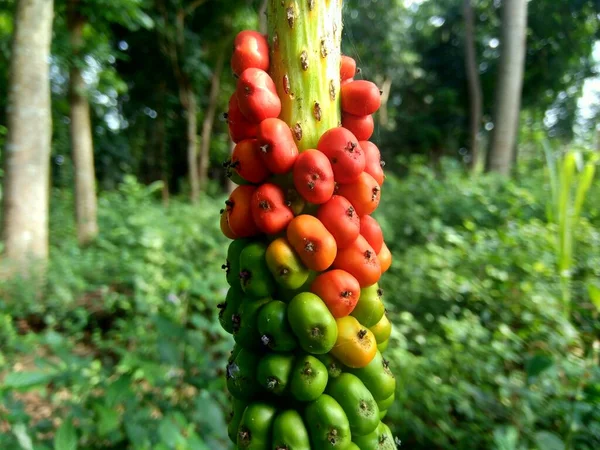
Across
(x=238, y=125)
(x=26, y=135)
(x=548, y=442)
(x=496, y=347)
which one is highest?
(x=26, y=135)

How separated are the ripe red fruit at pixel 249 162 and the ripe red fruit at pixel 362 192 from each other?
0.57 ft

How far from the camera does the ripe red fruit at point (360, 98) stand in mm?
855

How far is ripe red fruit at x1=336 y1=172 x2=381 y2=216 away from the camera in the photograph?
2.83 ft

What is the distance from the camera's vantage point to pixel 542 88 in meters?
14.6

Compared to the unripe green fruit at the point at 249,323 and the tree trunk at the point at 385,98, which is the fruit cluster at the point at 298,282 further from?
the tree trunk at the point at 385,98

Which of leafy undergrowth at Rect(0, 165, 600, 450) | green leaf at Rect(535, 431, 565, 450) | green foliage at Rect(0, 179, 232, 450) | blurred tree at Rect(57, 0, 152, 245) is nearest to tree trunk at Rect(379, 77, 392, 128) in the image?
green foliage at Rect(0, 179, 232, 450)

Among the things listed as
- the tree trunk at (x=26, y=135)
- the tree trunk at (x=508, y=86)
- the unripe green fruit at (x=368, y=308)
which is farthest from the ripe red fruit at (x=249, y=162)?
the tree trunk at (x=508, y=86)

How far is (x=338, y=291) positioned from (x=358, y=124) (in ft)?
1.24

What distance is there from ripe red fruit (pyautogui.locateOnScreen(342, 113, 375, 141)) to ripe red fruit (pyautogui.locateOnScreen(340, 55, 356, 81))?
115mm

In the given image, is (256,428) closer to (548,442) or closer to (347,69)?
(347,69)

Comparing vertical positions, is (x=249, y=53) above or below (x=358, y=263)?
above

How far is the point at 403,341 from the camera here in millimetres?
2432

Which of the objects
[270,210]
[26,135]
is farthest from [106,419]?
[26,135]

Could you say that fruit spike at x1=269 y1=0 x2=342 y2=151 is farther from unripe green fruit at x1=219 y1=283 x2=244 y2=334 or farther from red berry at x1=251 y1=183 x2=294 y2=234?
unripe green fruit at x1=219 y1=283 x2=244 y2=334
